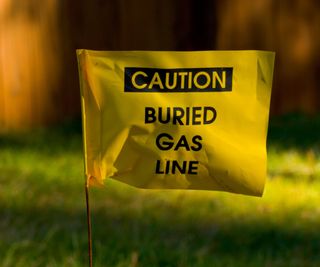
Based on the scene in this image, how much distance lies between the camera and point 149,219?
622 cm

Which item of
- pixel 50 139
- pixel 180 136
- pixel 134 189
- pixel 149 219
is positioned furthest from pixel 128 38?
pixel 180 136

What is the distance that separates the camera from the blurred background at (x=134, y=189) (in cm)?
546

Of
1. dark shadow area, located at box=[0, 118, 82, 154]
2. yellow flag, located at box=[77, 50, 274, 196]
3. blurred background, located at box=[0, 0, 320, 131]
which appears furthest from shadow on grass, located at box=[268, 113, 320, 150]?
yellow flag, located at box=[77, 50, 274, 196]

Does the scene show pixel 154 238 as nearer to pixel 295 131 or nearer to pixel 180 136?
pixel 180 136

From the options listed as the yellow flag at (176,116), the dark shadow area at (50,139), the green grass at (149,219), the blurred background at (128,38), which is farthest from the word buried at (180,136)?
the blurred background at (128,38)

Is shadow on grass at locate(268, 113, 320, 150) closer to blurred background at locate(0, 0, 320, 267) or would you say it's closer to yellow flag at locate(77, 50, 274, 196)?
blurred background at locate(0, 0, 320, 267)

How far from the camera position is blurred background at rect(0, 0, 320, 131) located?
8.91 meters

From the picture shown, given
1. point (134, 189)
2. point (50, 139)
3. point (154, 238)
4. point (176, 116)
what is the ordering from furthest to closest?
point (50, 139)
point (134, 189)
point (154, 238)
point (176, 116)

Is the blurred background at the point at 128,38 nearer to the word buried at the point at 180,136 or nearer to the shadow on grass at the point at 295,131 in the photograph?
the shadow on grass at the point at 295,131

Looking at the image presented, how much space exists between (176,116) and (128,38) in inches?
218

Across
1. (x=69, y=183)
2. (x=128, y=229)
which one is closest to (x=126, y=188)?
(x=69, y=183)

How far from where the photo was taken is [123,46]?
30.6 feet

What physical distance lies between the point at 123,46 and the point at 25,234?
12.9 feet

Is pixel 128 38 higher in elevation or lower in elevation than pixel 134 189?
higher
